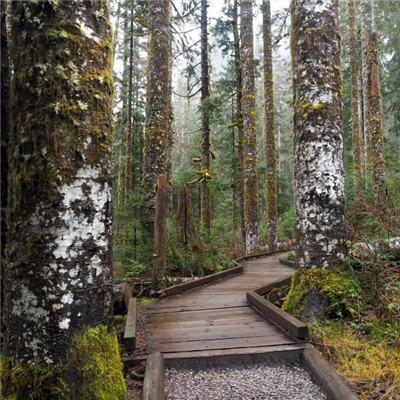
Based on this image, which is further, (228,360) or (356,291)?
(356,291)

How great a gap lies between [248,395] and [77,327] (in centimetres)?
189

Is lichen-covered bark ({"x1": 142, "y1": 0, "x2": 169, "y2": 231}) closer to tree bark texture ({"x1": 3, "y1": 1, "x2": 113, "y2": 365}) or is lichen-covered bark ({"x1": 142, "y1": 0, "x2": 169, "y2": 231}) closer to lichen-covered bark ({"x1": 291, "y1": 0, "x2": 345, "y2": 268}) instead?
lichen-covered bark ({"x1": 291, "y1": 0, "x2": 345, "y2": 268})

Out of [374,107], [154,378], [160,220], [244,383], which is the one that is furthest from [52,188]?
[374,107]

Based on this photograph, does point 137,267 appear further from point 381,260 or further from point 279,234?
point 279,234

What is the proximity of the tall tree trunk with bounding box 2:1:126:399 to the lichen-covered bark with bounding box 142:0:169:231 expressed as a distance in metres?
6.16

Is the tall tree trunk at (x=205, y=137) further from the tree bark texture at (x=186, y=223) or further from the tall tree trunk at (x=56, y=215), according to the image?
the tall tree trunk at (x=56, y=215)

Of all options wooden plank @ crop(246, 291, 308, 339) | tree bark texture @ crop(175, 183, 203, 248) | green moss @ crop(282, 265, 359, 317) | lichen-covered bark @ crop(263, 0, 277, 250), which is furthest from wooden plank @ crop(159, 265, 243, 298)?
lichen-covered bark @ crop(263, 0, 277, 250)

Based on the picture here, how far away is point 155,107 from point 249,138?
5.11 m

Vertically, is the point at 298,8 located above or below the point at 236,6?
below

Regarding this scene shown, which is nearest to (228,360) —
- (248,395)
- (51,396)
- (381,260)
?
(248,395)

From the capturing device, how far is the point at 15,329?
5.65 ft

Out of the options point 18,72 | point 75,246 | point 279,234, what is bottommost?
point 279,234

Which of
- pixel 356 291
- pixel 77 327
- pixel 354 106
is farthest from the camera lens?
pixel 354 106

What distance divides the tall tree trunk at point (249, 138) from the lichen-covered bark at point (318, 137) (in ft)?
23.7
